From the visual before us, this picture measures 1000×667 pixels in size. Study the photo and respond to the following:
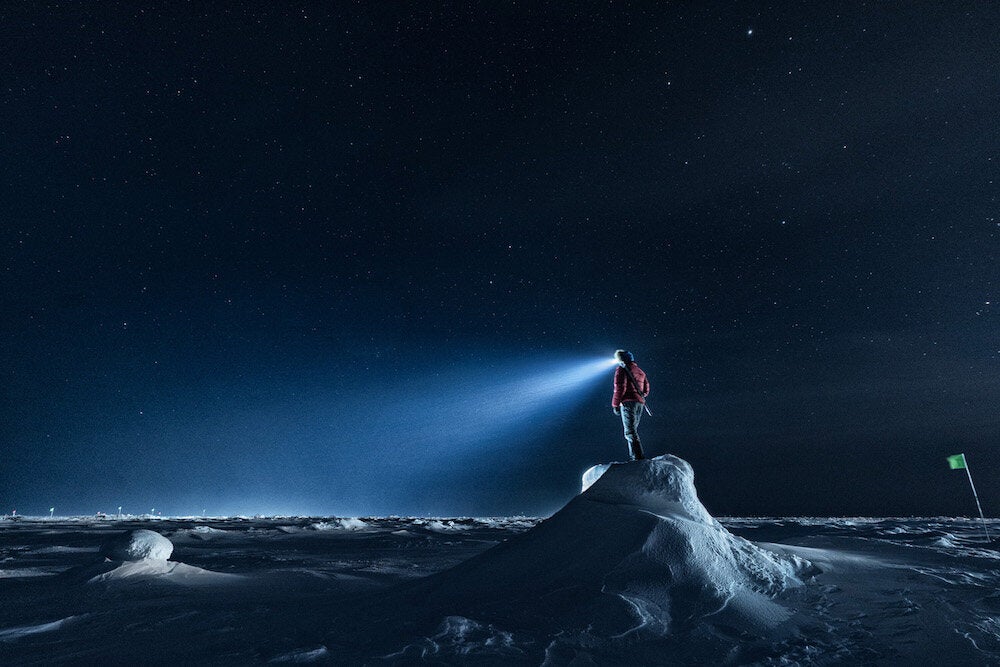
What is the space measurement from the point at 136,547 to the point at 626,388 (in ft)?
31.7

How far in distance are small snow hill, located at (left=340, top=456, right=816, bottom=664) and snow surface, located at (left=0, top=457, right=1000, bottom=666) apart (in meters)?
0.02

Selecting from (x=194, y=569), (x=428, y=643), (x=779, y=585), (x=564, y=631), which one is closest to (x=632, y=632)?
(x=564, y=631)

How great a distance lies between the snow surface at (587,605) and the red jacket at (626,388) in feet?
6.87

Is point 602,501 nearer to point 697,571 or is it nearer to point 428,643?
point 697,571

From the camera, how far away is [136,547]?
8266 mm

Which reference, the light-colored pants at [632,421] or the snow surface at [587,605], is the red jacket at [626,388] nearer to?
the light-colored pants at [632,421]

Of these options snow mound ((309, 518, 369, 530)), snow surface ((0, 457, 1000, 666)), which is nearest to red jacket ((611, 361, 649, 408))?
snow surface ((0, 457, 1000, 666))

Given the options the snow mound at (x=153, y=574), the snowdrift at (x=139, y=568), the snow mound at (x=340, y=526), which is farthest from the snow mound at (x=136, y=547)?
the snow mound at (x=340, y=526)

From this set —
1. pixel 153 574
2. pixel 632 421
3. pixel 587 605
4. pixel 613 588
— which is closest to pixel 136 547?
pixel 153 574

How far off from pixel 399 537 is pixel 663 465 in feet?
39.5

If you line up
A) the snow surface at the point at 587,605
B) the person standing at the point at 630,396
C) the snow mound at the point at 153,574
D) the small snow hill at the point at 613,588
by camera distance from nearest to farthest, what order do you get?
the snow surface at the point at 587,605 → the small snow hill at the point at 613,588 → the snow mound at the point at 153,574 → the person standing at the point at 630,396

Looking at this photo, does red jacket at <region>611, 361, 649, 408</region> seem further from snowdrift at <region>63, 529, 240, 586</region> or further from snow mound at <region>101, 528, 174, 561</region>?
snow mound at <region>101, 528, 174, 561</region>

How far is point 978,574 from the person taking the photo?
6.19 meters

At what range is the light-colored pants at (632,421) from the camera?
943 cm
